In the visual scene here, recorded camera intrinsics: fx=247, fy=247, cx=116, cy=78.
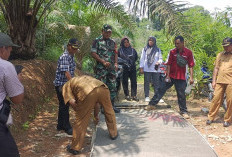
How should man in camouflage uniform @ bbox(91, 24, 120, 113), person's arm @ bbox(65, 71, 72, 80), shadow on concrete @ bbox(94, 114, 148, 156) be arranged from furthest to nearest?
man in camouflage uniform @ bbox(91, 24, 120, 113) < person's arm @ bbox(65, 71, 72, 80) < shadow on concrete @ bbox(94, 114, 148, 156)

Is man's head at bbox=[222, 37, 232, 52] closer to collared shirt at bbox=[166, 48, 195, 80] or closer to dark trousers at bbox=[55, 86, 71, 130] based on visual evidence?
collared shirt at bbox=[166, 48, 195, 80]

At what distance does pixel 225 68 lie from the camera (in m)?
4.99

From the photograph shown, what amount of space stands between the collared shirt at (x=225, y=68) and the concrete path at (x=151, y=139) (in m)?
1.18

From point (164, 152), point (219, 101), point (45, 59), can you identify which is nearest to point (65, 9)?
point (45, 59)

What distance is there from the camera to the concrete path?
3.68 m

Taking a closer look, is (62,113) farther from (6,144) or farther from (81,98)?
(6,144)

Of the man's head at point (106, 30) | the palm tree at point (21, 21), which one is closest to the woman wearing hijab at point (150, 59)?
the man's head at point (106, 30)

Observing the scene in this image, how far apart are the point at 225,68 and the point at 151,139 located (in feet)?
7.21

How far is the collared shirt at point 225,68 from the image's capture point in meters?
4.94

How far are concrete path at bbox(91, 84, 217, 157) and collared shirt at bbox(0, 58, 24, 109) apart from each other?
5.79 feet

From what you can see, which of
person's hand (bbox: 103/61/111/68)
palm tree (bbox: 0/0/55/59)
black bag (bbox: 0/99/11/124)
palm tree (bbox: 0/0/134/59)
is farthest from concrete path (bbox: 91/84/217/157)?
palm tree (bbox: 0/0/55/59)

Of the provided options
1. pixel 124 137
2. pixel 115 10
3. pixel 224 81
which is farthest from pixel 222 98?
pixel 115 10

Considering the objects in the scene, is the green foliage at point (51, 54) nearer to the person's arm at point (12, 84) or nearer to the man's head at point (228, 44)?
the man's head at point (228, 44)

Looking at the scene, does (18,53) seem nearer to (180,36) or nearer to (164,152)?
(180,36)
